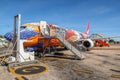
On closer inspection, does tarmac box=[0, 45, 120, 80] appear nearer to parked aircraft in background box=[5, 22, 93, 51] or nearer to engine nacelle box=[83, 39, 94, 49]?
parked aircraft in background box=[5, 22, 93, 51]

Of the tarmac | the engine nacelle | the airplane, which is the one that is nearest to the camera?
the tarmac

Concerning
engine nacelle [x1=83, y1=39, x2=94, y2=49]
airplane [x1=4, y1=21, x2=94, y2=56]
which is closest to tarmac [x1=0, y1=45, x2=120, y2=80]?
airplane [x1=4, y1=21, x2=94, y2=56]

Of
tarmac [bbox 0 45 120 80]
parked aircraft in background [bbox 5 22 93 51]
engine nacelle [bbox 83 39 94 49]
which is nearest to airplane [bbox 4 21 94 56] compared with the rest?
parked aircraft in background [bbox 5 22 93 51]

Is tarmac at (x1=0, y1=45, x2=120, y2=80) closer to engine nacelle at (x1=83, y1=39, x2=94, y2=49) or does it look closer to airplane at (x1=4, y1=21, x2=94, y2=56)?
airplane at (x1=4, y1=21, x2=94, y2=56)

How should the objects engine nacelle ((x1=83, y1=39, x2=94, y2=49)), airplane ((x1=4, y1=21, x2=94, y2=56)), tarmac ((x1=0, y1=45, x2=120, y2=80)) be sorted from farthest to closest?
engine nacelle ((x1=83, y1=39, x2=94, y2=49)) < airplane ((x1=4, y1=21, x2=94, y2=56)) < tarmac ((x1=0, y1=45, x2=120, y2=80))

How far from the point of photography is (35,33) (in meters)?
18.5

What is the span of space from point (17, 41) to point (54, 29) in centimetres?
821

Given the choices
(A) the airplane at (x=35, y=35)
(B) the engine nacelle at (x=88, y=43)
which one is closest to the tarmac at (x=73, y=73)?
(A) the airplane at (x=35, y=35)

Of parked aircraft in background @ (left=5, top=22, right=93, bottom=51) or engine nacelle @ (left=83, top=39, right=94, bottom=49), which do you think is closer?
parked aircraft in background @ (left=5, top=22, right=93, bottom=51)

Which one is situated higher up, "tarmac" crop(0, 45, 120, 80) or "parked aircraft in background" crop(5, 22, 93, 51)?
"parked aircraft in background" crop(5, 22, 93, 51)

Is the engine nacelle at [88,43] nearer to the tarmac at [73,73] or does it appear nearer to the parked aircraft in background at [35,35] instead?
the parked aircraft in background at [35,35]

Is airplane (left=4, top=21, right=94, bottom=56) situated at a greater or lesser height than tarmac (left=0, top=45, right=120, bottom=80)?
greater

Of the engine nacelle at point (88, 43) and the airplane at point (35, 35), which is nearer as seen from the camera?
the airplane at point (35, 35)

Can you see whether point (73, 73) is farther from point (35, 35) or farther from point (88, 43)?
point (88, 43)
